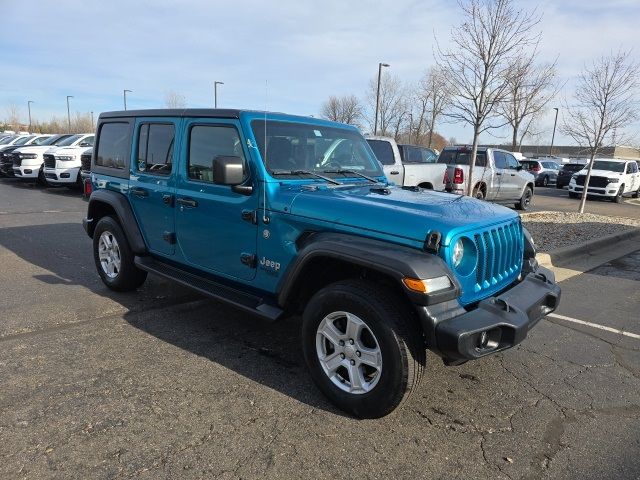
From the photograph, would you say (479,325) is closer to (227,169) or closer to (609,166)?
(227,169)

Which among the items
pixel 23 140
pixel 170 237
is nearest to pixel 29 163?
pixel 23 140

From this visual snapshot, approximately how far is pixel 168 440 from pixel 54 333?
206 cm

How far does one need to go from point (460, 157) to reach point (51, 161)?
1262 centimetres

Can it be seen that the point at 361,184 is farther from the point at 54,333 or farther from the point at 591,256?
the point at 591,256

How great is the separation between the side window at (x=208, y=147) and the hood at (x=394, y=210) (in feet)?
2.11

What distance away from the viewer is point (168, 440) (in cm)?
271

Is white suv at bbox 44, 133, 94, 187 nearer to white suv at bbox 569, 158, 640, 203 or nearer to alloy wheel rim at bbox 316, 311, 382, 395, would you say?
alloy wheel rim at bbox 316, 311, 382, 395

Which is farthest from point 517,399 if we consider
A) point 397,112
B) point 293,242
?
point 397,112

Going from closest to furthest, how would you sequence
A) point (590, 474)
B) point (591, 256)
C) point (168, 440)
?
point (590, 474) < point (168, 440) < point (591, 256)

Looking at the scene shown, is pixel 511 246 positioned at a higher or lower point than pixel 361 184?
lower

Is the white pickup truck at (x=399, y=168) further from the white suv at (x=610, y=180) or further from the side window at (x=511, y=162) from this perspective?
the white suv at (x=610, y=180)

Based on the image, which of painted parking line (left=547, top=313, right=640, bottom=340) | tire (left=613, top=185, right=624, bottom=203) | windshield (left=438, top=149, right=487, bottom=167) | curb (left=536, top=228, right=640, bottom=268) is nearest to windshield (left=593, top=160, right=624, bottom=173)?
tire (left=613, top=185, right=624, bottom=203)

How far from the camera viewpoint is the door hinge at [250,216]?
3.57 m

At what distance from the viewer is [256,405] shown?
122 inches
